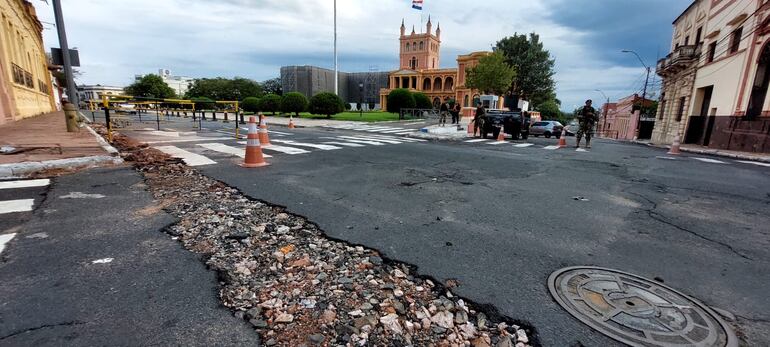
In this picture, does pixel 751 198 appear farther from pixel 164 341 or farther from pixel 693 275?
pixel 164 341

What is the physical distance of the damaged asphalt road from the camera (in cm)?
241

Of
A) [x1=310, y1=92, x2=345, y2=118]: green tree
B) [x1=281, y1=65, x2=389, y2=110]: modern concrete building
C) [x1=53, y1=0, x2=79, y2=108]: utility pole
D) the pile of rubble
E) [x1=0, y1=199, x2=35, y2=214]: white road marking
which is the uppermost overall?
[x1=281, y1=65, x2=389, y2=110]: modern concrete building

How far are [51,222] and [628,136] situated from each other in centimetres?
4591

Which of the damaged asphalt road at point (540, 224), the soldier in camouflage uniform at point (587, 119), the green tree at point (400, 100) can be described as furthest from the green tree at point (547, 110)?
the damaged asphalt road at point (540, 224)

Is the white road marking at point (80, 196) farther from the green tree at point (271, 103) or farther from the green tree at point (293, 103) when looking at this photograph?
the green tree at point (271, 103)

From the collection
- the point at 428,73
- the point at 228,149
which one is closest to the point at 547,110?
the point at 428,73

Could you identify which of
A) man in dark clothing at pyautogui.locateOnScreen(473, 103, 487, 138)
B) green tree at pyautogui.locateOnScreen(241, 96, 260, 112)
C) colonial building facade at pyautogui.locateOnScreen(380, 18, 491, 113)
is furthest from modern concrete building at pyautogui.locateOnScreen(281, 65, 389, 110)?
man in dark clothing at pyautogui.locateOnScreen(473, 103, 487, 138)

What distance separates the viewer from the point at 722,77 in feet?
58.9

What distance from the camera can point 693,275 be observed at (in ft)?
8.80

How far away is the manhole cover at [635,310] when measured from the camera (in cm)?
193

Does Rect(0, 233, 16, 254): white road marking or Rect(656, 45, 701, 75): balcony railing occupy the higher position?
Rect(656, 45, 701, 75): balcony railing

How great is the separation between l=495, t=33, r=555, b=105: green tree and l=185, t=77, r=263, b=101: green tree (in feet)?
198

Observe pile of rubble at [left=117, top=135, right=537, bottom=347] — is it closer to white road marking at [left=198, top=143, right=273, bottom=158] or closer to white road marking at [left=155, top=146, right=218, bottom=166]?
white road marking at [left=155, top=146, right=218, bottom=166]

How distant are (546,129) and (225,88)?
77171mm
